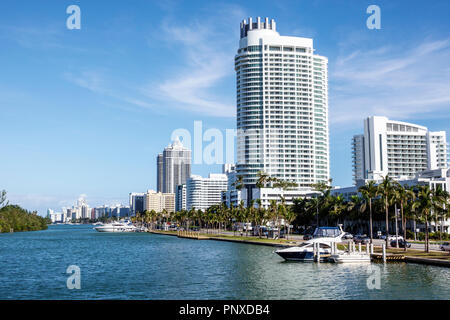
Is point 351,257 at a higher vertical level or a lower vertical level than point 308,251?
lower

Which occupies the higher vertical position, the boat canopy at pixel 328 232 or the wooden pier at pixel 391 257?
the boat canopy at pixel 328 232

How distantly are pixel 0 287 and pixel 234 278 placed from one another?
2896 cm

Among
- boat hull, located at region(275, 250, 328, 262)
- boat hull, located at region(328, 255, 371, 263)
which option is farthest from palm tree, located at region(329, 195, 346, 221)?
boat hull, located at region(328, 255, 371, 263)

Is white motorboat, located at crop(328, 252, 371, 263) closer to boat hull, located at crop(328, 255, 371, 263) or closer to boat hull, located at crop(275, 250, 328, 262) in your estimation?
boat hull, located at crop(328, 255, 371, 263)

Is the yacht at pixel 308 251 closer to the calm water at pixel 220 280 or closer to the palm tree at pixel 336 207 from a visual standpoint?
the calm water at pixel 220 280

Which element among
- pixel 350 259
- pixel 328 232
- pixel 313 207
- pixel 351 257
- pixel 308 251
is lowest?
pixel 350 259

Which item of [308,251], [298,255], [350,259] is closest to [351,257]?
[350,259]

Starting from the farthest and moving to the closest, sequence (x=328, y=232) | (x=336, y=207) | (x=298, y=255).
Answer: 1. (x=336, y=207)
2. (x=328, y=232)
3. (x=298, y=255)

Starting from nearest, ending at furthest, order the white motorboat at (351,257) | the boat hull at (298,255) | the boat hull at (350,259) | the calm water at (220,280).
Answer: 1. the calm water at (220,280)
2. the boat hull at (350,259)
3. the white motorboat at (351,257)
4. the boat hull at (298,255)

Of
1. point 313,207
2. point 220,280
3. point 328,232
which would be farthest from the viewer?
point 313,207

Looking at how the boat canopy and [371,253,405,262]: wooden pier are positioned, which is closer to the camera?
[371,253,405,262]: wooden pier

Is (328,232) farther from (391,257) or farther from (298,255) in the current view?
(391,257)

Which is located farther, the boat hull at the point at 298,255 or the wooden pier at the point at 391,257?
the boat hull at the point at 298,255

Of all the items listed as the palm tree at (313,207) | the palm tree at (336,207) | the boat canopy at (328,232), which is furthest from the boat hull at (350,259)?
the palm tree at (313,207)
